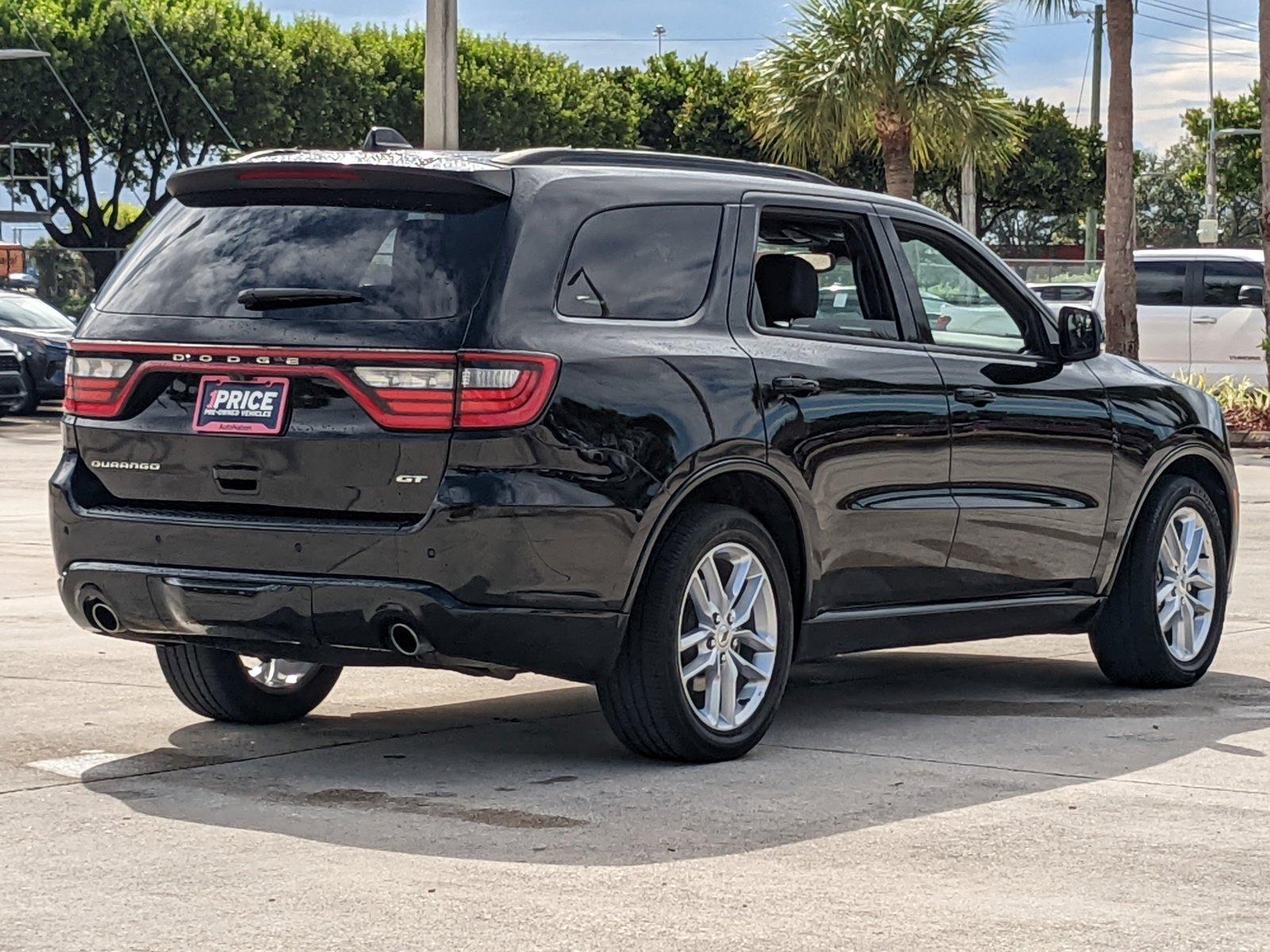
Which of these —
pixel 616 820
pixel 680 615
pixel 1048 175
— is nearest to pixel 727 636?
pixel 680 615

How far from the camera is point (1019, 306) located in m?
7.86

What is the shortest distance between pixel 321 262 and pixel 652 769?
5.58 feet

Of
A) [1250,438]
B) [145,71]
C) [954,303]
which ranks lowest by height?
[1250,438]

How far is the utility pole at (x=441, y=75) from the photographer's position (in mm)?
19453

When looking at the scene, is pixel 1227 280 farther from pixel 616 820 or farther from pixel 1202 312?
pixel 616 820

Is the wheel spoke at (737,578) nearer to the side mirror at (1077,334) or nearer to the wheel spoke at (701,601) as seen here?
the wheel spoke at (701,601)

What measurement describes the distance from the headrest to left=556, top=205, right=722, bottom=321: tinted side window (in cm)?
24

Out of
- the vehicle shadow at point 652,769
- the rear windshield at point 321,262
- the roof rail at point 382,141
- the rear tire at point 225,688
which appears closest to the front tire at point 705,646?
the vehicle shadow at point 652,769

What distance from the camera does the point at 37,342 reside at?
27438mm

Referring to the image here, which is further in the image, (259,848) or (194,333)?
(194,333)

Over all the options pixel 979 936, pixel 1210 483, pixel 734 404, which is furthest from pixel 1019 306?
pixel 979 936

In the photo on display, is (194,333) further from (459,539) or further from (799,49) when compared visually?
(799,49)

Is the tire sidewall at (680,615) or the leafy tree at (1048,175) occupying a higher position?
the leafy tree at (1048,175)

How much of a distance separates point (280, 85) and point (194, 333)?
4770 cm
